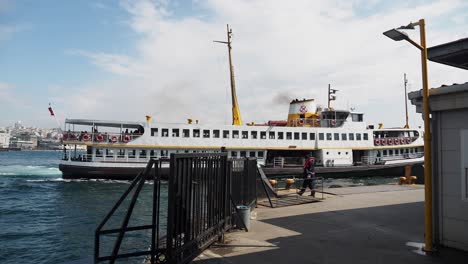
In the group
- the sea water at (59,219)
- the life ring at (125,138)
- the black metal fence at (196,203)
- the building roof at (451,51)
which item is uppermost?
the building roof at (451,51)

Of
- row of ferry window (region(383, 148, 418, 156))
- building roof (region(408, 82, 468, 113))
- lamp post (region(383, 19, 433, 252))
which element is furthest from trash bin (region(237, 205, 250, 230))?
row of ferry window (region(383, 148, 418, 156))

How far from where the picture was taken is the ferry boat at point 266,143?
2850 cm

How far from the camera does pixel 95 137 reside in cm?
2855

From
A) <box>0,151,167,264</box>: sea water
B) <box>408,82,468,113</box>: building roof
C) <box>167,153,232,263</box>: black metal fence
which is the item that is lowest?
<box>0,151,167,264</box>: sea water

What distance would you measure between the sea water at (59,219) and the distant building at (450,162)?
8.06 meters

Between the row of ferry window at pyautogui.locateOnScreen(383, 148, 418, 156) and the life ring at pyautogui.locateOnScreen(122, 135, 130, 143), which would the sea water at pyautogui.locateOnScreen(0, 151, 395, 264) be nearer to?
the life ring at pyautogui.locateOnScreen(122, 135, 130, 143)

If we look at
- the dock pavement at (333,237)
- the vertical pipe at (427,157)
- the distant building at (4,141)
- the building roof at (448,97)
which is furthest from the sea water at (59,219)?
the distant building at (4,141)

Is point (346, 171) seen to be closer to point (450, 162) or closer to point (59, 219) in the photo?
point (59, 219)

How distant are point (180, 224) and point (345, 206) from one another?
8.10m

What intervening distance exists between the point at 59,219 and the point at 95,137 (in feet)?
44.9

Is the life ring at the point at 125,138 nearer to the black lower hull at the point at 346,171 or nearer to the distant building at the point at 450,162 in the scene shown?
the black lower hull at the point at 346,171

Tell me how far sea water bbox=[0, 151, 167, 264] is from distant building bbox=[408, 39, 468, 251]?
806cm

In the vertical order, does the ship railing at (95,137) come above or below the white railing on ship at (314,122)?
below

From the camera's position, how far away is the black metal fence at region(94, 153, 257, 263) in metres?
4.97
